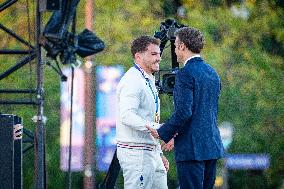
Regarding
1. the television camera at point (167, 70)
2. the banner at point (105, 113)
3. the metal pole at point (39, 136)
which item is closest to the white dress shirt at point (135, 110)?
the television camera at point (167, 70)

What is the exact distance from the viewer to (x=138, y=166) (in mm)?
10398

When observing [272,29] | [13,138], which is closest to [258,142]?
[272,29]

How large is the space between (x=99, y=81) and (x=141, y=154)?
17.5 metres

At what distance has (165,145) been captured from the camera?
10.6 meters

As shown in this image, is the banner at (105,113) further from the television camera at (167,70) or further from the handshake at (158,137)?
the handshake at (158,137)

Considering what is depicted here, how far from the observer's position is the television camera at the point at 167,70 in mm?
11195

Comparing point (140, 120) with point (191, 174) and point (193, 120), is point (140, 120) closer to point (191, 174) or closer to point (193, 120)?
point (193, 120)

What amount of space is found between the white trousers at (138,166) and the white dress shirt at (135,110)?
9 cm

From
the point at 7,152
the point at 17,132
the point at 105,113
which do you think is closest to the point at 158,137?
the point at 7,152

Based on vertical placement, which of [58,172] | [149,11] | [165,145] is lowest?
[58,172]

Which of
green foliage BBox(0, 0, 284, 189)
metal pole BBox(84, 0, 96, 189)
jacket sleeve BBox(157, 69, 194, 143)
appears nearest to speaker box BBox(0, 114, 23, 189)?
jacket sleeve BBox(157, 69, 194, 143)

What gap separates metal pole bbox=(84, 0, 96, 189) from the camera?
2734cm

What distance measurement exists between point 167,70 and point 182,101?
1.54 metres

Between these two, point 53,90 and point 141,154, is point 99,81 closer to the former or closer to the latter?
point 53,90
